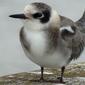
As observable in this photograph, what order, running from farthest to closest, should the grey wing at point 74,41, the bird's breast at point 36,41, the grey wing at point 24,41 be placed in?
the grey wing at point 74,41
the grey wing at point 24,41
the bird's breast at point 36,41

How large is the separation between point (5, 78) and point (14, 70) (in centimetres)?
473

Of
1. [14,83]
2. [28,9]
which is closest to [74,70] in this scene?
[14,83]

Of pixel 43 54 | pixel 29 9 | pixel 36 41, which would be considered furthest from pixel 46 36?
pixel 29 9

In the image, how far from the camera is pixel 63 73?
10109mm

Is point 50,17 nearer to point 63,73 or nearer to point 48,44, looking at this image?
point 48,44

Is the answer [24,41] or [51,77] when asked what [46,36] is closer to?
[24,41]

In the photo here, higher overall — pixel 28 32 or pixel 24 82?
pixel 28 32

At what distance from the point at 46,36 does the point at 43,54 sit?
265mm

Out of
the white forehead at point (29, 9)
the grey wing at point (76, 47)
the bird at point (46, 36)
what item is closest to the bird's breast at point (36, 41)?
the bird at point (46, 36)

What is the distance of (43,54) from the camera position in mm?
9102

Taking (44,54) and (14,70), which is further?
(14,70)

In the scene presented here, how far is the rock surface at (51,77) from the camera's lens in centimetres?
976

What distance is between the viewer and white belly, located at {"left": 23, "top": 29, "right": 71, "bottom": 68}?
8.97m

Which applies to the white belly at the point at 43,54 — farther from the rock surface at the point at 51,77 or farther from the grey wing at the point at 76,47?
the rock surface at the point at 51,77
